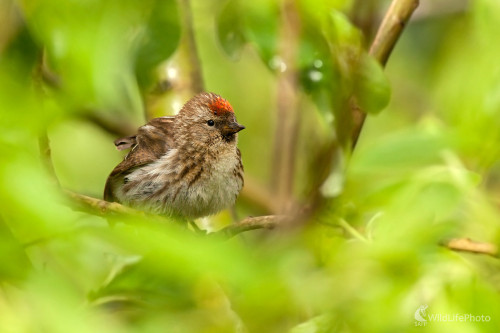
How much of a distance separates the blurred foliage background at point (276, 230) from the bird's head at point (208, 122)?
63cm

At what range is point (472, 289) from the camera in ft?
7.20

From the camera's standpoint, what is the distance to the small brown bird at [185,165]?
12.9 feet

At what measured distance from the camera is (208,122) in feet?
13.4

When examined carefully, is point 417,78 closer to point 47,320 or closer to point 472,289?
point 472,289

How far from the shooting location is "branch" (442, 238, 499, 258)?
262cm

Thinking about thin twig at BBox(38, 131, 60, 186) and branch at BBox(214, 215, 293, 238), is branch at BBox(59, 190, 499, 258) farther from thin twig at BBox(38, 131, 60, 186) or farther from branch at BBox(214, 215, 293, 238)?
thin twig at BBox(38, 131, 60, 186)

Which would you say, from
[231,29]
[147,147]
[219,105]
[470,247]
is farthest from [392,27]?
[147,147]

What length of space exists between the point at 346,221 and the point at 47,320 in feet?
4.74

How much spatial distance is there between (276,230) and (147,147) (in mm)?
1657

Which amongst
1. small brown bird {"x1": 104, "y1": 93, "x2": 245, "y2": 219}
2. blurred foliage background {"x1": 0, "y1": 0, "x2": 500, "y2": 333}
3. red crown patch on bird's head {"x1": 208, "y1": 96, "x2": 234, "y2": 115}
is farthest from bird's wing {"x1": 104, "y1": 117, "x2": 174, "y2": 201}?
blurred foliage background {"x1": 0, "y1": 0, "x2": 500, "y2": 333}

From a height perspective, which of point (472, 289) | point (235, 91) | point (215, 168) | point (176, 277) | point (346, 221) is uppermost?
point (176, 277)

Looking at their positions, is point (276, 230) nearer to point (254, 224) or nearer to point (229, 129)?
point (254, 224)

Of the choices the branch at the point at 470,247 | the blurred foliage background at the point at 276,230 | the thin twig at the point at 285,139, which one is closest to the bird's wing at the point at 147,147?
the thin twig at the point at 285,139

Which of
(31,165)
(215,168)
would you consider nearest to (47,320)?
(31,165)
